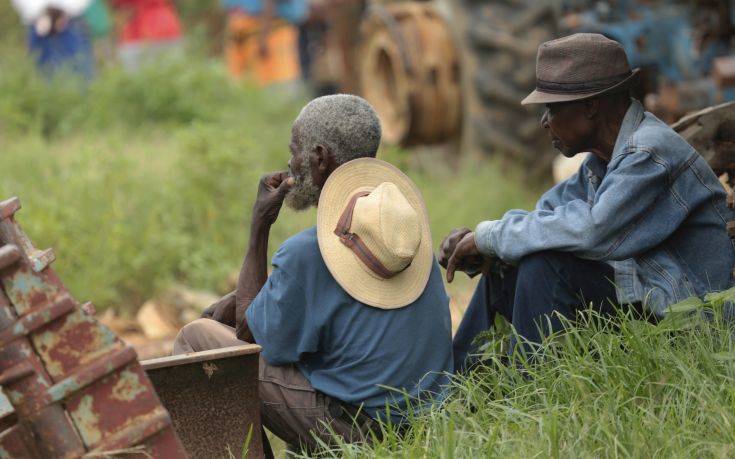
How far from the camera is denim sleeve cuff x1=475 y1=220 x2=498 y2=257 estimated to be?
12.4 feet

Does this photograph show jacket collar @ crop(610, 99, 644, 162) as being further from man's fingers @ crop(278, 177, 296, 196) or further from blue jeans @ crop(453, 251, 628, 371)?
man's fingers @ crop(278, 177, 296, 196)

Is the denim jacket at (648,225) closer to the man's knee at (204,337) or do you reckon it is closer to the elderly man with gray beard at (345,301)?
the elderly man with gray beard at (345,301)

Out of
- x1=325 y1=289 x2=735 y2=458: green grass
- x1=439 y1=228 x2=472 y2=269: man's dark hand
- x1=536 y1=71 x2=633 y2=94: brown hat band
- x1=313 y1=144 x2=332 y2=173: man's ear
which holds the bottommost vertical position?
x1=325 y1=289 x2=735 y2=458: green grass

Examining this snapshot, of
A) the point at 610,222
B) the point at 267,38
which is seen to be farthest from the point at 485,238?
the point at 267,38

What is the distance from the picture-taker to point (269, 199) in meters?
3.70

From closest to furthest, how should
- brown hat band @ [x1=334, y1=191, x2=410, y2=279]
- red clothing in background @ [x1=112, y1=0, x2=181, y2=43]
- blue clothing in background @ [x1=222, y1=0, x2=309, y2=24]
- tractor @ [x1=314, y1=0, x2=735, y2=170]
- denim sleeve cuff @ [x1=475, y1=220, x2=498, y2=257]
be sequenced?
brown hat band @ [x1=334, y1=191, x2=410, y2=279], denim sleeve cuff @ [x1=475, y1=220, x2=498, y2=257], tractor @ [x1=314, y1=0, x2=735, y2=170], blue clothing in background @ [x1=222, y1=0, x2=309, y2=24], red clothing in background @ [x1=112, y1=0, x2=181, y2=43]

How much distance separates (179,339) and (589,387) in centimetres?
136

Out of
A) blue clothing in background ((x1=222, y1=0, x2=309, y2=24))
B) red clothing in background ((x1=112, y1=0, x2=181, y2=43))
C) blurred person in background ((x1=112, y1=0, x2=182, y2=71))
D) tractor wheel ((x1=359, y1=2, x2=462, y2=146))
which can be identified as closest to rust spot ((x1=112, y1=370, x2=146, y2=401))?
tractor wheel ((x1=359, y1=2, x2=462, y2=146))

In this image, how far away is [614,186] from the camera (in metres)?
3.53

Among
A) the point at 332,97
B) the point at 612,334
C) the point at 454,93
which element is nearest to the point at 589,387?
the point at 612,334

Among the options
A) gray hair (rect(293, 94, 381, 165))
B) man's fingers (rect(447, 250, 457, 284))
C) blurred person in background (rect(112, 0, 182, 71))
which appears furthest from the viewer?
blurred person in background (rect(112, 0, 182, 71))

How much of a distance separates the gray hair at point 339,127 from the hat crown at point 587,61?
0.67m

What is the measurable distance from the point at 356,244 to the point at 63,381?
41.3 inches

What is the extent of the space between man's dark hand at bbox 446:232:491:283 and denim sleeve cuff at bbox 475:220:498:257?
3 centimetres
